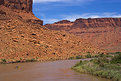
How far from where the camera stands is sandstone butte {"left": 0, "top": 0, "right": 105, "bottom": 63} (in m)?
26.4

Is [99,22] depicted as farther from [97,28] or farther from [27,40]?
[27,40]

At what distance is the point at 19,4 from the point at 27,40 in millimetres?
12688

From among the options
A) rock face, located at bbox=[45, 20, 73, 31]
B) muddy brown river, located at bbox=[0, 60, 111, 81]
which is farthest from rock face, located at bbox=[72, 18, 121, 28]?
muddy brown river, located at bbox=[0, 60, 111, 81]

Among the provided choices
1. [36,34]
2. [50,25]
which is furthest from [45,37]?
→ [50,25]

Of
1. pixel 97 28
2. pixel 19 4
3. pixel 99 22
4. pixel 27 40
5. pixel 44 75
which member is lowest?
pixel 44 75

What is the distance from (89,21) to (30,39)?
77.8 metres

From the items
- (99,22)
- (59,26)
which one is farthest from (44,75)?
(59,26)

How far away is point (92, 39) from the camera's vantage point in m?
79.1

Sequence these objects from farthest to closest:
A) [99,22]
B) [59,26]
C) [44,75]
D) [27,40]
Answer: [59,26] → [99,22] → [27,40] → [44,75]

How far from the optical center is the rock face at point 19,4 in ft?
126

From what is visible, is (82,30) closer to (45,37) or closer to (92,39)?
(92,39)

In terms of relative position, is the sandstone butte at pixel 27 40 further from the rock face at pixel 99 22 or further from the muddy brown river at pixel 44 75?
the rock face at pixel 99 22

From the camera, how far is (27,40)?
29688mm

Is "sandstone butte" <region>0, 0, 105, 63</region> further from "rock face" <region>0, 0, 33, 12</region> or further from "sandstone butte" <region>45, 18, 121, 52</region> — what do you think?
"sandstone butte" <region>45, 18, 121, 52</region>
